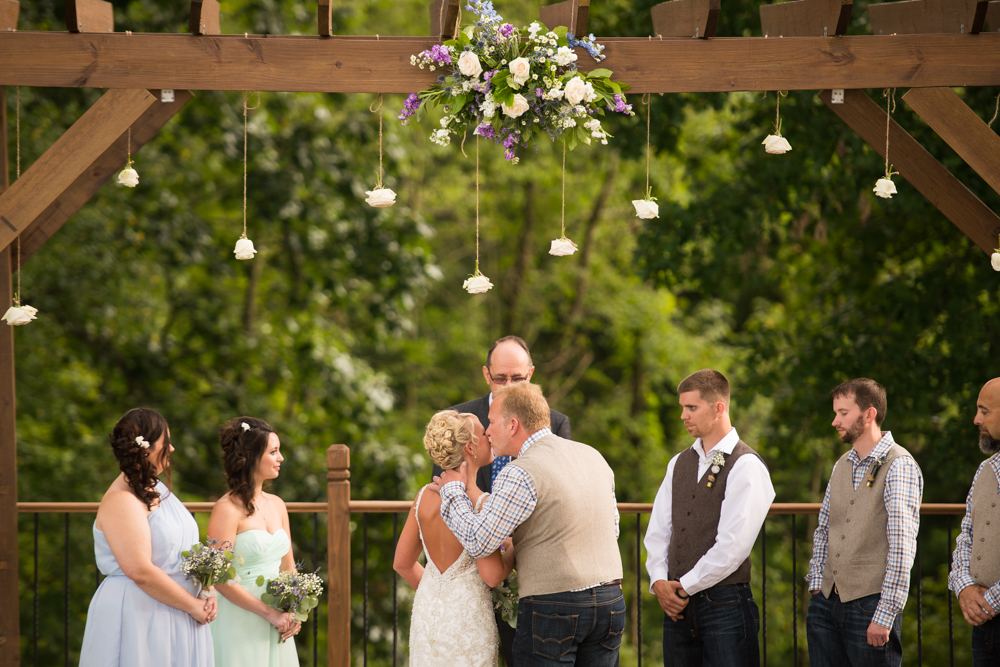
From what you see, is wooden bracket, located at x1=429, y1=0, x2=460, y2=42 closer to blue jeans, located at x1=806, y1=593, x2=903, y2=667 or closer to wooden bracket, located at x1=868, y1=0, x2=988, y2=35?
wooden bracket, located at x1=868, y1=0, x2=988, y2=35

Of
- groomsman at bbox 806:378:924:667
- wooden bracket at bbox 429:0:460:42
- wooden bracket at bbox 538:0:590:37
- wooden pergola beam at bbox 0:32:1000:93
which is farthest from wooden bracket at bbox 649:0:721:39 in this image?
groomsman at bbox 806:378:924:667

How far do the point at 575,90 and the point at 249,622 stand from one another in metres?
2.41

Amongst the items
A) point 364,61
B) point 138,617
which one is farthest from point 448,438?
point 364,61

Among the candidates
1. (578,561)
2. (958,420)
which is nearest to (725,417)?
(578,561)

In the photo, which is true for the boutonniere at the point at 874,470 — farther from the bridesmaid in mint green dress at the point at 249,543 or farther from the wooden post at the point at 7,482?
the wooden post at the point at 7,482

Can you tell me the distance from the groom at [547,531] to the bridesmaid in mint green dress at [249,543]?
93cm

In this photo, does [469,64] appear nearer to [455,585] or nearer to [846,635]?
[455,585]

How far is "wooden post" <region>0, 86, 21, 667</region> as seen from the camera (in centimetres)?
373

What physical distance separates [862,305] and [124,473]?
6.18 metres

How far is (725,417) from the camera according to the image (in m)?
3.48

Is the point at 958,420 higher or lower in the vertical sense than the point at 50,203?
lower

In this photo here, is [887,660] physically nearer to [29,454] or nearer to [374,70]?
[374,70]

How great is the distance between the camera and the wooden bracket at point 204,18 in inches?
138

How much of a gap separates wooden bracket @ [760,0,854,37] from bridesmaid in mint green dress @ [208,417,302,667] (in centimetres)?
265
